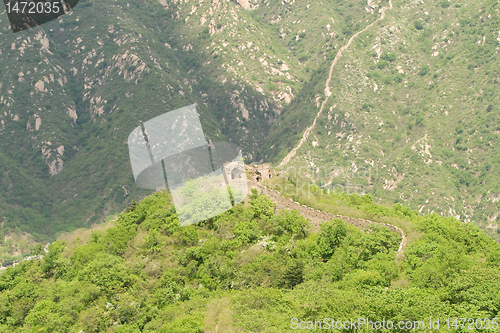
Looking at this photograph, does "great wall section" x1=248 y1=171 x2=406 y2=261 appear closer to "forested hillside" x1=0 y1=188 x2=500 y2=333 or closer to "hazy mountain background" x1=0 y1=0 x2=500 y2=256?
Result: "forested hillside" x1=0 y1=188 x2=500 y2=333

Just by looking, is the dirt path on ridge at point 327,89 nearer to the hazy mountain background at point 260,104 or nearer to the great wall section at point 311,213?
the hazy mountain background at point 260,104

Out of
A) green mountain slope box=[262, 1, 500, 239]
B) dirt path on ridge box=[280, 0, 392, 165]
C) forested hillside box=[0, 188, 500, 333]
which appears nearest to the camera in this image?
forested hillside box=[0, 188, 500, 333]

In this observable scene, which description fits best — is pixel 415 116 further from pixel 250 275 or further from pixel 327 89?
pixel 250 275

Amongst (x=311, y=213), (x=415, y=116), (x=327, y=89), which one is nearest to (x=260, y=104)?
(x=327, y=89)

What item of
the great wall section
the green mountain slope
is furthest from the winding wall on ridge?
the green mountain slope

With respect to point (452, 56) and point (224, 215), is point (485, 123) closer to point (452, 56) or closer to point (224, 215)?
point (452, 56)
